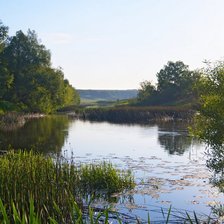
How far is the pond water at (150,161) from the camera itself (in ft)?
65.6

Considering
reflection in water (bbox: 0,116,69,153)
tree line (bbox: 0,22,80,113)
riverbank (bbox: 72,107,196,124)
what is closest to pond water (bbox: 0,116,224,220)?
reflection in water (bbox: 0,116,69,153)

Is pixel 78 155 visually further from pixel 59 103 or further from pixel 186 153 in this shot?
pixel 59 103

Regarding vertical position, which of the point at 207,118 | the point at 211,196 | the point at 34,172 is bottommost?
the point at 211,196

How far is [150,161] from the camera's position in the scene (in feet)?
111

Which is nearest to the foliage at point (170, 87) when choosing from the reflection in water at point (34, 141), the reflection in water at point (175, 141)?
the reflection in water at point (175, 141)

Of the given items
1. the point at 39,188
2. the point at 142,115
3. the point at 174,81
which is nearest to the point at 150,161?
the point at 39,188

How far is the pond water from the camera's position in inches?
787

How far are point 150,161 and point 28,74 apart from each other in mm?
62921

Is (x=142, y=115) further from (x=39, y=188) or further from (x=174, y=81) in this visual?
(x=39, y=188)

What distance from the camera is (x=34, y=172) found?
14.2 m

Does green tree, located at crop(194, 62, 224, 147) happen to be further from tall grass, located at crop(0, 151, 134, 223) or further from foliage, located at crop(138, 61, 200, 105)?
foliage, located at crop(138, 61, 200, 105)

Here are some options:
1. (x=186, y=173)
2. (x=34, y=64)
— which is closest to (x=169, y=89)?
(x=34, y=64)

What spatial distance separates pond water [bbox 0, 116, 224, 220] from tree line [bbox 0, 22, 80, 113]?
35346mm

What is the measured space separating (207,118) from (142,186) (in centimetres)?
702
